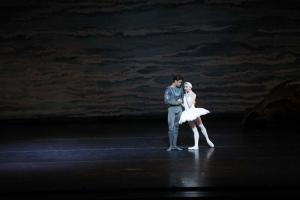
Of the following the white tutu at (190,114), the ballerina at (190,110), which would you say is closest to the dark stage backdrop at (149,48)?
the ballerina at (190,110)

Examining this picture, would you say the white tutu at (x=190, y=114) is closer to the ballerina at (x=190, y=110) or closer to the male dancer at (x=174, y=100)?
the ballerina at (x=190, y=110)

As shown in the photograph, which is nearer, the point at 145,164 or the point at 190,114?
the point at 145,164

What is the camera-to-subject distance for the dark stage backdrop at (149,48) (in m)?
11.7

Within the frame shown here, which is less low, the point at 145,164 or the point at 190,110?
the point at 190,110

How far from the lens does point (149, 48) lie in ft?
38.6

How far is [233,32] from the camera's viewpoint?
38.3 feet

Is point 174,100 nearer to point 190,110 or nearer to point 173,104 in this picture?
point 173,104

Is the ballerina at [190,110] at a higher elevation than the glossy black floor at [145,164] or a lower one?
higher

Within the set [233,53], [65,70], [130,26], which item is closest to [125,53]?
[130,26]

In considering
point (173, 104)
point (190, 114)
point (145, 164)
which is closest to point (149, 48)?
point (173, 104)

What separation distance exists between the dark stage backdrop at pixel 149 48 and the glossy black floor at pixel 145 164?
1.73 m

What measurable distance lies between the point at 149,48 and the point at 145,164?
5.58m

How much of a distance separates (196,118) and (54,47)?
548 cm

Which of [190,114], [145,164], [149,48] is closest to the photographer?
[145,164]
